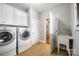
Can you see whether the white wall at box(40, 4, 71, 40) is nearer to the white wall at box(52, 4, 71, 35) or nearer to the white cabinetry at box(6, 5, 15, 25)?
the white wall at box(52, 4, 71, 35)

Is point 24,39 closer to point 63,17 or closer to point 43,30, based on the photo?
point 43,30

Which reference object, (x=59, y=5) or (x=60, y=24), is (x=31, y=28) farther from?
(x=59, y=5)

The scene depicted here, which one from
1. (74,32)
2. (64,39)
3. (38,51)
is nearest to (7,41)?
(38,51)

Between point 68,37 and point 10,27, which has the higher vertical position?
point 10,27

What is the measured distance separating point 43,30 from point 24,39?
40 cm

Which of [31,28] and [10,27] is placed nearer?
[10,27]

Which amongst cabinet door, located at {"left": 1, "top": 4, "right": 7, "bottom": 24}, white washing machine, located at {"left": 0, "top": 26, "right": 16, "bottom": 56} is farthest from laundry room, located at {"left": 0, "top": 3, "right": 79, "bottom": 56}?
cabinet door, located at {"left": 1, "top": 4, "right": 7, "bottom": 24}

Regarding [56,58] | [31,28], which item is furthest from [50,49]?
[31,28]

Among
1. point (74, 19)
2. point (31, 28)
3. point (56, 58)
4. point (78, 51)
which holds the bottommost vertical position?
point (56, 58)

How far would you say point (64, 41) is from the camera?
154cm

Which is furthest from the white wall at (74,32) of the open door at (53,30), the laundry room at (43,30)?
the open door at (53,30)

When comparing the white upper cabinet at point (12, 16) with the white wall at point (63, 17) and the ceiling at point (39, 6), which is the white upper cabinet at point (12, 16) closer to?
the ceiling at point (39, 6)

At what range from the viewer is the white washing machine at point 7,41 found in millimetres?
1405

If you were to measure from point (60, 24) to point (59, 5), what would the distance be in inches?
13.8
